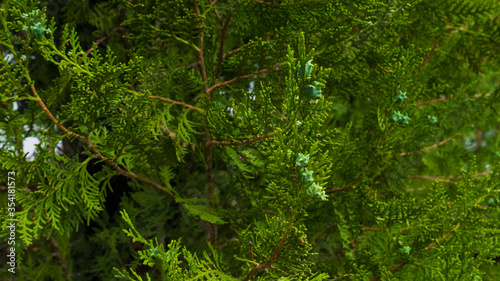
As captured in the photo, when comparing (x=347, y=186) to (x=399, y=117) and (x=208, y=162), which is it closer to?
(x=399, y=117)

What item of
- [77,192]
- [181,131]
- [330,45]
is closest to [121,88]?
[181,131]

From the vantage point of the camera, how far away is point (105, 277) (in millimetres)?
1718

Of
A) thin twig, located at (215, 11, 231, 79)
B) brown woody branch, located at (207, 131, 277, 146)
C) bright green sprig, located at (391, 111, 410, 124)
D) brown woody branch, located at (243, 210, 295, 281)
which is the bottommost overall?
brown woody branch, located at (243, 210, 295, 281)

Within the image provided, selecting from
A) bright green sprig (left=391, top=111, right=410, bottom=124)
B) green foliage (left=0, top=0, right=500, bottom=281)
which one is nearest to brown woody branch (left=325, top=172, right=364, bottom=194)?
green foliage (left=0, top=0, right=500, bottom=281)

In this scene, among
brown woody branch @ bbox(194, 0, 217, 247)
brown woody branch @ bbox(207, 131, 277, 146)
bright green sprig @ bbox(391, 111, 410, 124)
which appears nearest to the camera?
brown woody branch @ bbox(207, 131, 277, 146)

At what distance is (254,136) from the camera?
1.08m

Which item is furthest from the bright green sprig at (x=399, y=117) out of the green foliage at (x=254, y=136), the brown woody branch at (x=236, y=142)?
the brown woody branch at (x=236, y=142)

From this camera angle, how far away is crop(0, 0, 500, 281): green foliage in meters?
0.98

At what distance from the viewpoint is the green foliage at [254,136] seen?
3.20 feet

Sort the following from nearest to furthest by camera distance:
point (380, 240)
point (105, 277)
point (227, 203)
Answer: point (380, 240) < point (105, 277) < point (227, 203)

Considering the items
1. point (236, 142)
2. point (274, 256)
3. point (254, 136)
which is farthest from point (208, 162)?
point (274, 256)

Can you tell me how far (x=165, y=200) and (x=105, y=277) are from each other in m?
0.43

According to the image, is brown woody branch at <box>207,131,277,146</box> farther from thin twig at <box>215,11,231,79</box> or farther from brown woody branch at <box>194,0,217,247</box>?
thin twig at <box>215,11,231,79</box>

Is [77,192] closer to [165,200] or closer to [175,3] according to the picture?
[165,200]
